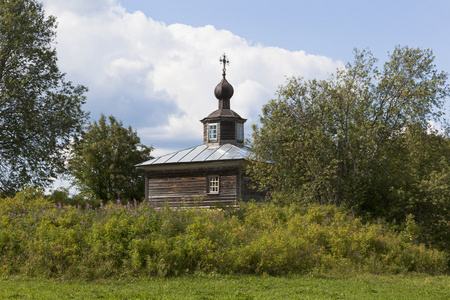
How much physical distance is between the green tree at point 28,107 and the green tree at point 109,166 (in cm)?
1026

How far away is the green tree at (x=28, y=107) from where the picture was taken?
2900 centimetres

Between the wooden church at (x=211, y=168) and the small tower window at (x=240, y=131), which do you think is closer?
the wooden church at (x=211, y=168)

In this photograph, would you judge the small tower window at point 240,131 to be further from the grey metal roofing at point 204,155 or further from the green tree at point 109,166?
the green tree at point 109,166

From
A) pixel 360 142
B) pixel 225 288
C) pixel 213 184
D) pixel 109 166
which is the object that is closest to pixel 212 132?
pixel 213 184

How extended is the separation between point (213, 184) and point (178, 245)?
17861mm

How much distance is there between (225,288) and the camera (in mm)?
10773

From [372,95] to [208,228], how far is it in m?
10.8

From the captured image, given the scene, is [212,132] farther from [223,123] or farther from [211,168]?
[211,168]

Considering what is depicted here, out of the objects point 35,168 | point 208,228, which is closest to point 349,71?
point 208,228

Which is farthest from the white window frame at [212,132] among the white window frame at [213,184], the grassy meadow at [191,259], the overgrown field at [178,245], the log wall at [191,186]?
the grassy meadow at [191,259]

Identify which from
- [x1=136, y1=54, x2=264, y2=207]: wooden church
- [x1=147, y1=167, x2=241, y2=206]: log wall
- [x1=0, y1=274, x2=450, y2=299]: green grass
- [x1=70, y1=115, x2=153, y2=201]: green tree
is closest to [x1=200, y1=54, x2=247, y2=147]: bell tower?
[x1=136, y1=54, x2=264, y2=207]: wooden church

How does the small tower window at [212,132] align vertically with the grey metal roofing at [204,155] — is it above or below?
A: above

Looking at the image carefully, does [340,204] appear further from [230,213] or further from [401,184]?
[230,213]

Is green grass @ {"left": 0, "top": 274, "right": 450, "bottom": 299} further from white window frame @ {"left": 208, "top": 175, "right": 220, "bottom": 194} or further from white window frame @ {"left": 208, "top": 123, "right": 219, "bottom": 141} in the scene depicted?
white window frame @ {"left": 208, "top": 123, "right": 219, "bottom": 141}
